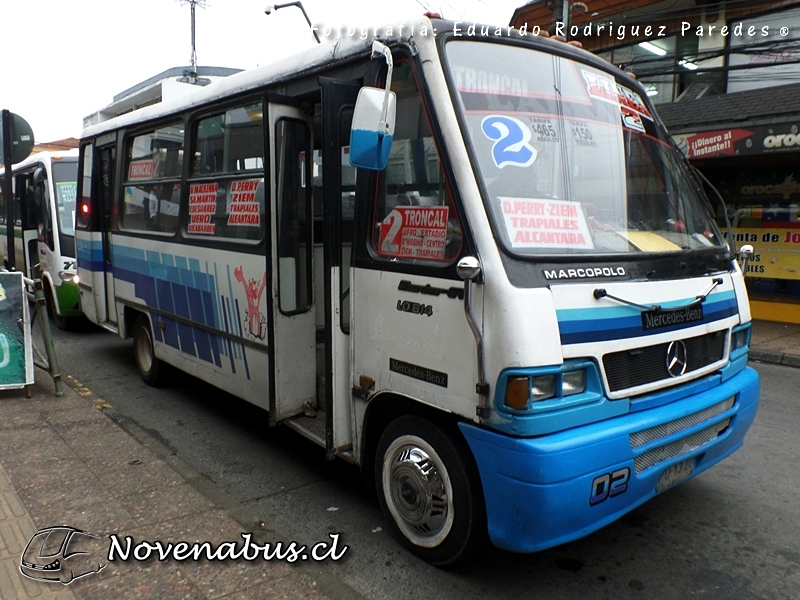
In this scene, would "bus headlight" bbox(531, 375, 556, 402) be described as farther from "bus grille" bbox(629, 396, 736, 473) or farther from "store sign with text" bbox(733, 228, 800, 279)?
"store sign with text" bbox(733, 228, 800, 279)

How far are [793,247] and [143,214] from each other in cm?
977

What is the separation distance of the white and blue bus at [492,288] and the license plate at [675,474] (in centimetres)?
1

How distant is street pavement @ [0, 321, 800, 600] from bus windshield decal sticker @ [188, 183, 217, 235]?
66.7 inches

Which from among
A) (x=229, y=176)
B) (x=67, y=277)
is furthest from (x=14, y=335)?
(x=67, y=277)

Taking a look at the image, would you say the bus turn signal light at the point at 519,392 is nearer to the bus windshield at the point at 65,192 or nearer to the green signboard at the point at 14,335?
the green signboard at the point at 14,335

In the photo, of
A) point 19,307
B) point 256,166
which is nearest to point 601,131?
point 256,166

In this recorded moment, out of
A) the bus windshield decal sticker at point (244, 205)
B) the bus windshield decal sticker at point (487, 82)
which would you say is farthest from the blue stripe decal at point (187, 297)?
the bus windshield decal sticker at point (487, 82)

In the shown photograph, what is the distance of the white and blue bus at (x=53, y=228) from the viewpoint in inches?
368

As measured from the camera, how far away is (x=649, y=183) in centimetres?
371

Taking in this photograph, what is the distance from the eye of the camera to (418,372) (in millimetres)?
3230

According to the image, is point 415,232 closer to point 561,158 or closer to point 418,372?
point 418,372

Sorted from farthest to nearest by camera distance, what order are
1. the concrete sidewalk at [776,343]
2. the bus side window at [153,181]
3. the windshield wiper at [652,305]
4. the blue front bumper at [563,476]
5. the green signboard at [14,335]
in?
the concrete sidewalk at [776,343] < the green signboard at [14,335] < the bus side window at [153,181] < the windshield wiper at [652,305] < the blue front bumper at [563,476]

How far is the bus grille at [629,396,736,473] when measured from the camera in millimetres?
3052

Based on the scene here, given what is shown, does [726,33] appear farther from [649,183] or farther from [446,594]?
[446,594]
